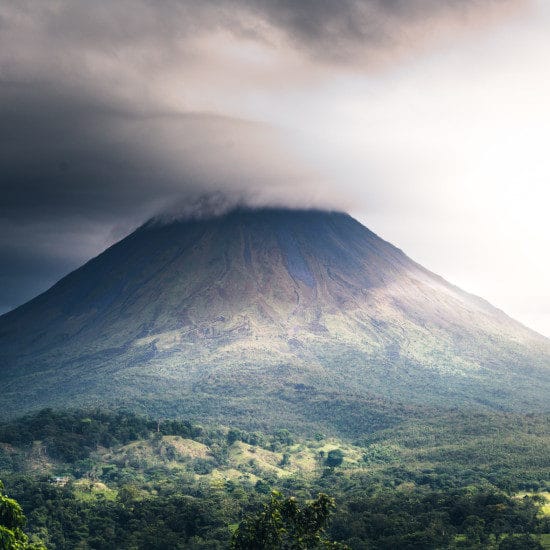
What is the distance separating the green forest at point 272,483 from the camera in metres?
64.7

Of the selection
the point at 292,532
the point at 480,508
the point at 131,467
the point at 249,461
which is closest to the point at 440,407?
the point at 249,461

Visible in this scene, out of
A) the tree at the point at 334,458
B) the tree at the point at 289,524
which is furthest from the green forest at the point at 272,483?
the tree at the point at 334,458

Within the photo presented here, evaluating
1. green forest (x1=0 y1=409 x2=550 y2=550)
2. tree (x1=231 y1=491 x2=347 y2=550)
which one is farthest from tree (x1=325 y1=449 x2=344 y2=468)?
tree (x1=231 y1=491 x2=347 y2=550)

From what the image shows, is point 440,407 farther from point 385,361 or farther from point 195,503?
point 195,503

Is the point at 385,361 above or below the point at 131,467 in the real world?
above

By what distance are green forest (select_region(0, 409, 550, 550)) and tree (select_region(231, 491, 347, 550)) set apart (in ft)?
0.20

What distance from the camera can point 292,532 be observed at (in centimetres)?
3372

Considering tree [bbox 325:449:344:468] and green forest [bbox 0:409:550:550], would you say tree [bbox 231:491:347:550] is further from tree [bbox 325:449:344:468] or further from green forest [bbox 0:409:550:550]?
tree [bbox 325:449:344:468]

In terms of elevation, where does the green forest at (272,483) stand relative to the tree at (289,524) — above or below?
below

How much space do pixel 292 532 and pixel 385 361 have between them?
154 metres

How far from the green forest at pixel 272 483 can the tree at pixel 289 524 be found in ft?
0.20

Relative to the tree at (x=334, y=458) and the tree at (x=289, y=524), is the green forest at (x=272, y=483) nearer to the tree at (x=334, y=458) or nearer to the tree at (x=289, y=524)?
the tree at (x=289, y=524)

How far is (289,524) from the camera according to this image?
33531mm

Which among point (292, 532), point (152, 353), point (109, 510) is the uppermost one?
point (152, 353)
